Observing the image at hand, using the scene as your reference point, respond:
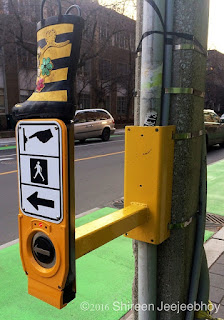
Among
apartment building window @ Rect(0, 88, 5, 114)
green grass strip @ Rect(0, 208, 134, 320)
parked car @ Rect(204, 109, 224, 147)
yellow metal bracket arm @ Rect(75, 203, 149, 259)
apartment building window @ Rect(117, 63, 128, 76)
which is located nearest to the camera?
yellow metal bracket arm @ Rect(75, 203, 149, 259)

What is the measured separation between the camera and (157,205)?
1.66 metres

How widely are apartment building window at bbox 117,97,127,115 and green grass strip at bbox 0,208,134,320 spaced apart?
33.2 m

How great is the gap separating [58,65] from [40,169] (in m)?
Result: 0.41

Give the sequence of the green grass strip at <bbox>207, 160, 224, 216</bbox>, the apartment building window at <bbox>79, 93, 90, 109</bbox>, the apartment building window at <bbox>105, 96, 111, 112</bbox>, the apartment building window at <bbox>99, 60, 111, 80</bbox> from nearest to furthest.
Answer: the green grass strip at <bbox>207, 160, 224, 216</bbox> → the apartment building window at <bbox>79, 93, 90, 109</bbox> → the apartment building window at <bbox>99, 60, 111, 80</bbox> → the apartment building window at <bbox>105, 96, 111, 112</bbox>

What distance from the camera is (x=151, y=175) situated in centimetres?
A: 164

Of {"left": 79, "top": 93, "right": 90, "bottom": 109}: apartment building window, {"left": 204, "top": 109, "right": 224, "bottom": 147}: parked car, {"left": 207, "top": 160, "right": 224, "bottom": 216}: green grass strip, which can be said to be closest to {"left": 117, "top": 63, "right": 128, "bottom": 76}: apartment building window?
{"left": 79, "top": 93, "right": 90, "bottom": 109}: apartment building window

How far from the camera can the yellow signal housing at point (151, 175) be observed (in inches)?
63.1

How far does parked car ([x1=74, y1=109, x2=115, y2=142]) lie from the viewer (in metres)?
15.4

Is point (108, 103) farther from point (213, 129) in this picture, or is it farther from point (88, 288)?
point (88, 288)

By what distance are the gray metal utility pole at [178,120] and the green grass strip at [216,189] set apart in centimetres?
A: 395

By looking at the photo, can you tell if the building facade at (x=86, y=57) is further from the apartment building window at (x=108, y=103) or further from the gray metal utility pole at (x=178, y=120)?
the gray metal utility pole at (x=178, y=120)

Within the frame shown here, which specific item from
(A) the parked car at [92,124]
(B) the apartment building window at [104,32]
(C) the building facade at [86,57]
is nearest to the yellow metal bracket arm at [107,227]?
(C) the building facade at [86,57]

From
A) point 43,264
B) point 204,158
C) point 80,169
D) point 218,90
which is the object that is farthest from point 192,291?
point 218,90

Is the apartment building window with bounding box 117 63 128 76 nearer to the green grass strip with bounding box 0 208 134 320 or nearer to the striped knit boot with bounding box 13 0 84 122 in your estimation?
the green grass strip with bounding box 0 208 134 320
